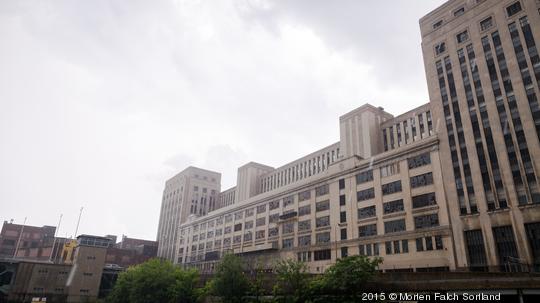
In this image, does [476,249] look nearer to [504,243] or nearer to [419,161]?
[504,243]

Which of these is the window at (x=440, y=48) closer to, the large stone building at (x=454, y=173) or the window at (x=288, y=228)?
the large stone building at (x=454, y=173)

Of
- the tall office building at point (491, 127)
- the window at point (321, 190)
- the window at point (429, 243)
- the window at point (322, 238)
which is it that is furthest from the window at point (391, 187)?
the window at point (322, 238)

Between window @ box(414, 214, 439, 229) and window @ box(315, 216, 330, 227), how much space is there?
19.7m

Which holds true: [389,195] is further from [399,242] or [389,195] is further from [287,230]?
[287,230]

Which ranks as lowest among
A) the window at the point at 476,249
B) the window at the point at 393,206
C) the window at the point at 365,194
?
the window at the point at 476,249

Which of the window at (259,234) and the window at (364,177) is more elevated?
the window at (364,177)

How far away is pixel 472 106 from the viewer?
5797cm

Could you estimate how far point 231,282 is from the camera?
53.6m

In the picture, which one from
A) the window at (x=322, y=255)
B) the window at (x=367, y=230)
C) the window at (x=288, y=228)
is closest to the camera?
the window at (x=367, y=230)

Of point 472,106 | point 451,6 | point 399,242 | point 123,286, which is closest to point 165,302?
point 123,286

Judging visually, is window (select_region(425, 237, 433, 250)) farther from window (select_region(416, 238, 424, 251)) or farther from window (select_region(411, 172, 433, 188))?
window (select_region(411, 172, 433, 188))

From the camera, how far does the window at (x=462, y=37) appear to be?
203ft

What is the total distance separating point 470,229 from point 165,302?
49113 millimetres

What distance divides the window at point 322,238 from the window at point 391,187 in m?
15.1
